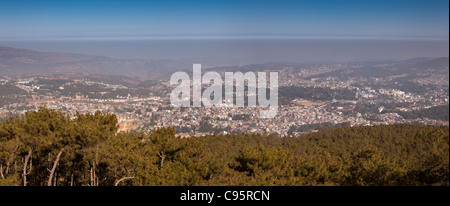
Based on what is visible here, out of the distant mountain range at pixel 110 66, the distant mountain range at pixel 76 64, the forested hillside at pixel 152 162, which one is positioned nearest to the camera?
the forested hillside at pixel 152 162

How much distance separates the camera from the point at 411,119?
34.6 m

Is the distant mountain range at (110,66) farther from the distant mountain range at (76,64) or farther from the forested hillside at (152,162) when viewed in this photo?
the forested hillside at (152,162)

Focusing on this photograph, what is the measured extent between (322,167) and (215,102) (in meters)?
40.5

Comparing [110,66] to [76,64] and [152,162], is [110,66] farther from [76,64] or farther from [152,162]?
[152,162]

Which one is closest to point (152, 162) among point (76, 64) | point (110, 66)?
point (76, 64)

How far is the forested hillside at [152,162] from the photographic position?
6.75 m

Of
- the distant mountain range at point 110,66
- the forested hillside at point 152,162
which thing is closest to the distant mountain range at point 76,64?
the distant mountain range at point 110,66

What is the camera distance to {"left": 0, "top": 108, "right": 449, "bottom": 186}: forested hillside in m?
6.75

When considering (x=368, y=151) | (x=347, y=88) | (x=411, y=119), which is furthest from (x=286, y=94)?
(x=368, y=151)

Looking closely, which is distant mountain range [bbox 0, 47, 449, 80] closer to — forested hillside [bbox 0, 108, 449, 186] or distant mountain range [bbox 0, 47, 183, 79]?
distant mountain range [bbox 0, 47, 183, 79]

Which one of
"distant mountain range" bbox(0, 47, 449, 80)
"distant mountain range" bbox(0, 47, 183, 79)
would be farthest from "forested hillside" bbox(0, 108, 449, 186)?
"distant mountain range" bbox(0, 47, 183, 79)

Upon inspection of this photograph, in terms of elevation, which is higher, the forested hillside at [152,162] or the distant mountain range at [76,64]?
the distant mountain range at [76,64]
